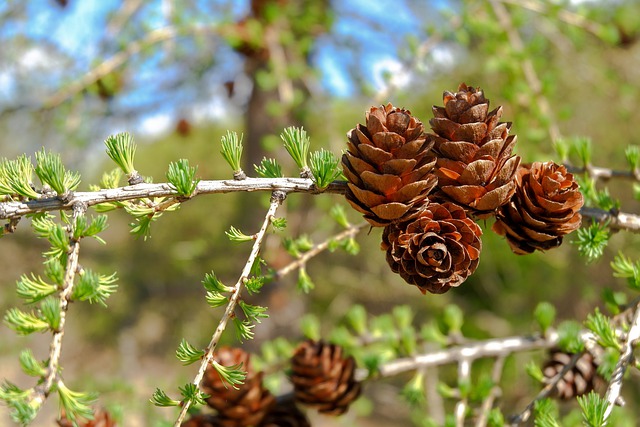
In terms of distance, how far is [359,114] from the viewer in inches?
136

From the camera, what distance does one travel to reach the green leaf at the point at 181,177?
1.94 feet

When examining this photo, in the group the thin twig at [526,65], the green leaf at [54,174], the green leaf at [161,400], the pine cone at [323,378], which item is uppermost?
the thin twig at [526,65]

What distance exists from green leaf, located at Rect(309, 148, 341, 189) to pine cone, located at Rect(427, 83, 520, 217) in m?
0.13

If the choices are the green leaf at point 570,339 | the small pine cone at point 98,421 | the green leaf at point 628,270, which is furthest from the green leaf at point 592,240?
the small pine cone at point 98,421

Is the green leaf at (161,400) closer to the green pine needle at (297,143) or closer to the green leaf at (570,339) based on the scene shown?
the green pine needle at (297,143)

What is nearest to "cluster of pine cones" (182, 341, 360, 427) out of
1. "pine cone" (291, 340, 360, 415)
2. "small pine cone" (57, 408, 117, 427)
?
"pine cone" (291, 340, 360, 415)

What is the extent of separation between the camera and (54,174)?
1.83ft

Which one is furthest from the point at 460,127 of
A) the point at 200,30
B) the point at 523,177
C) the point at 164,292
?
the point at 164,292

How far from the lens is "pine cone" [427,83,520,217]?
25.7 inches

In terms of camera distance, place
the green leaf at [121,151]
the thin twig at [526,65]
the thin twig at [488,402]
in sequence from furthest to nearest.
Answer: the thin twig at [526,65] → the thin twig at [488,402] → the green leaf at [121,151]

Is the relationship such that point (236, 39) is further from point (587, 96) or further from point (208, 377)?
point (587, 96)

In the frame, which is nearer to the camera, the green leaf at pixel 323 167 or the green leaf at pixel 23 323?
the green leaf at pixel 23 323

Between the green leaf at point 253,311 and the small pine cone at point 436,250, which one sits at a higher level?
the small pine cone at point 436,250

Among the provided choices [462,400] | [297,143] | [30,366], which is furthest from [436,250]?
[462,400]
